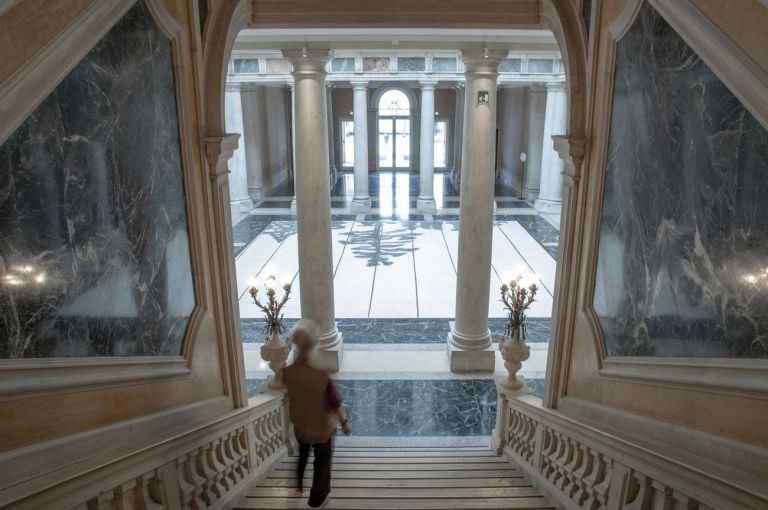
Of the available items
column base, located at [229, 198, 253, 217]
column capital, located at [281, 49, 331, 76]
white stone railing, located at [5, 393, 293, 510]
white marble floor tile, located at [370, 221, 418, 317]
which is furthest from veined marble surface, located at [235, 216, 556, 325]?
white stone railing, located at [5, 393, 293, 510]

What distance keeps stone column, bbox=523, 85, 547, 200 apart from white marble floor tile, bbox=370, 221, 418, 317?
252 inches

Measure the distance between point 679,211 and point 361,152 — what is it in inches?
647

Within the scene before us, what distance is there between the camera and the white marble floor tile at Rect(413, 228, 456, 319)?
10.9m

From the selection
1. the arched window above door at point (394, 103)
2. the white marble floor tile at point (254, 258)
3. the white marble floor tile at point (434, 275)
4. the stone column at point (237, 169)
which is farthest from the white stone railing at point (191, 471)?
the arched window above door at point (394, 103)

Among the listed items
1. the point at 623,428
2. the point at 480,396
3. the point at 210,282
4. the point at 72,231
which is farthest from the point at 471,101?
the point at 72,231

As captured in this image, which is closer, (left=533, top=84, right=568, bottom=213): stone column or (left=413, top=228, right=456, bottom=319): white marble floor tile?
(left=413, top=228, right=456, bottom=319): white marble floor tile

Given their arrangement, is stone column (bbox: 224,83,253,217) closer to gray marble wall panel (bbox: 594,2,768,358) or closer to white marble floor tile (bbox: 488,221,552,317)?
white marble floor tile (bbox: 488,221,552,317)

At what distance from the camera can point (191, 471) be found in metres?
3.35

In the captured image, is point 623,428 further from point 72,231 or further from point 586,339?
point 72,231

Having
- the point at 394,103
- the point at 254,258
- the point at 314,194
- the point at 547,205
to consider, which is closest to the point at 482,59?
the point at 314,194

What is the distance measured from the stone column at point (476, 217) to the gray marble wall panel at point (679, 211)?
387 centimetres

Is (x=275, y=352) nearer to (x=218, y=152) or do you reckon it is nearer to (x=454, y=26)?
(x=218, y=152)

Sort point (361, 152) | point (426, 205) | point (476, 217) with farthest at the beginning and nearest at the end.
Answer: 1. point (426, 205)
2. point (361, 152)
3. point (476, 217)

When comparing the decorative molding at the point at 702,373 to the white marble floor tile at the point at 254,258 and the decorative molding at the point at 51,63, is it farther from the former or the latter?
the white marble floor tile at the point at 254,258
